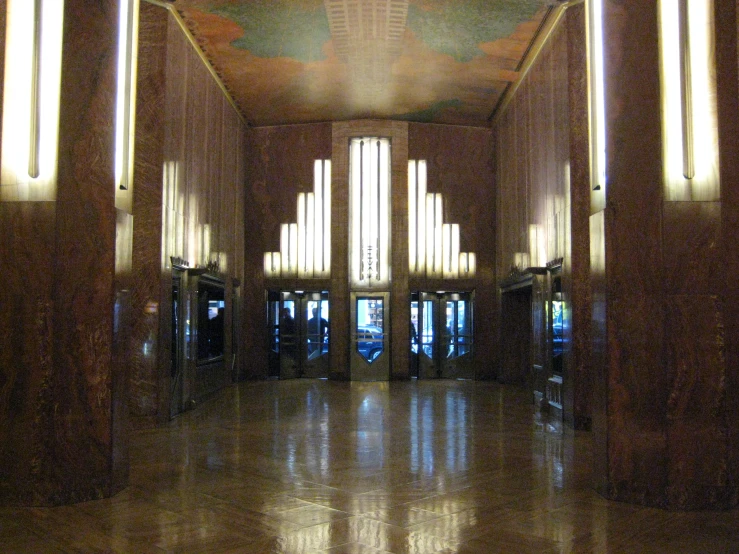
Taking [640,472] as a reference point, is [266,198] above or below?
above

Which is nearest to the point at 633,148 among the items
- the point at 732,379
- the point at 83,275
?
the point at 732,379

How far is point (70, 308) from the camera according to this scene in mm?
4938

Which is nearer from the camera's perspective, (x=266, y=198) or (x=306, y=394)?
(x=306, y=394)

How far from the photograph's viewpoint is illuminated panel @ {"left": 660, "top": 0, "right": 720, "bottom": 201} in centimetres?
489

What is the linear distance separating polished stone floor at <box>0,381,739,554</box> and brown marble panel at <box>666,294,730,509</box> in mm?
189

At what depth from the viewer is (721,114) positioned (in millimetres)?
4918

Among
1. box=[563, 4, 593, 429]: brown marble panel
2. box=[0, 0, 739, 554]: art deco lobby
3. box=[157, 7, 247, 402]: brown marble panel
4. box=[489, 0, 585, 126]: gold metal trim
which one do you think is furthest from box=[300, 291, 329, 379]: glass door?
box=[563, 4, 593, 429]: brown marble panel

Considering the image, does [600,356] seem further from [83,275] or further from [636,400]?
[83,275]

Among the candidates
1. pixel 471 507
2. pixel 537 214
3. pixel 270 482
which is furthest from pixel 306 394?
pixel 471 507

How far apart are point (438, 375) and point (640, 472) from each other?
1118 cm

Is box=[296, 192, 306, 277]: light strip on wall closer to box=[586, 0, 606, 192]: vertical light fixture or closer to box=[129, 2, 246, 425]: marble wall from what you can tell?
box=[129, 2, 246, 425]: marble wall

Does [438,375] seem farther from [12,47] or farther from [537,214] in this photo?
[12,47]

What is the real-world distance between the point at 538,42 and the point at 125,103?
25.0 feet

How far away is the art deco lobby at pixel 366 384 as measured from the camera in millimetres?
4738
